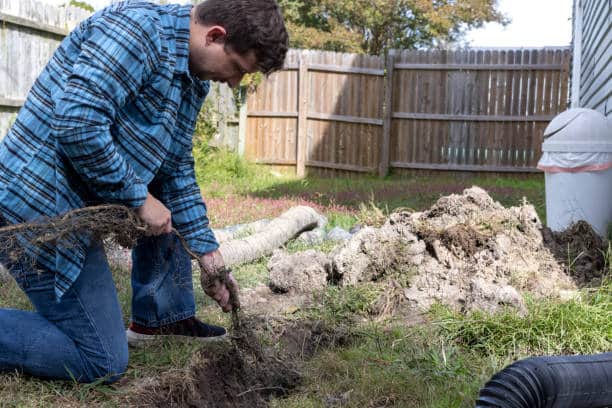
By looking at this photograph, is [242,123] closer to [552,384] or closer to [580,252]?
[580,252]

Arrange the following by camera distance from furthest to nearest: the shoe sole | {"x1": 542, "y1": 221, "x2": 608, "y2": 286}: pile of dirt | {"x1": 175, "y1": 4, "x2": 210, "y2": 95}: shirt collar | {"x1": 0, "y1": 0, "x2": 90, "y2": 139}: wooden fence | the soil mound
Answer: {"x1": 0, "y1": 0, "x2": 90, "y2": 139}: wooden fence < {"x1": 542, "y1": 221, "x2": 608, "y2": 286}: pile of dirt < the soil mound < the shoe sole < {"x1": 175, "y1": 4, "x2": 210, "y2": 95}: shirt collar

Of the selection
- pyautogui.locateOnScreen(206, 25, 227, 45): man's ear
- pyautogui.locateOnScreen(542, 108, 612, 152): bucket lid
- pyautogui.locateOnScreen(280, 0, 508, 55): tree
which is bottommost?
pyautogui.locateOnScreen(542, 108, 612, 152): bucket lid

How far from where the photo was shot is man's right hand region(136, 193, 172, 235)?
279cm

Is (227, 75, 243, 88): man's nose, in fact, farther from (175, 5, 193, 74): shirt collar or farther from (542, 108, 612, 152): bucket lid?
(542, 108, 612, 152): bucket lid

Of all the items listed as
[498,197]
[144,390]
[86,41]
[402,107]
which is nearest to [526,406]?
[144,390]

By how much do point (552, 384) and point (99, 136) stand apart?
1.82 meters

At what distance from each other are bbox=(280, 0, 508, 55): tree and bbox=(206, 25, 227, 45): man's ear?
2188 centimetres

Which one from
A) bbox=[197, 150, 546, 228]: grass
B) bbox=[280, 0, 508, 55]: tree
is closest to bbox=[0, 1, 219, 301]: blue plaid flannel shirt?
bbox=[197, 150, 546, 228]: grass

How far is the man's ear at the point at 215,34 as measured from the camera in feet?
8.77

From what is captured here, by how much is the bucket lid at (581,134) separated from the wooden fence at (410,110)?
25.6ft

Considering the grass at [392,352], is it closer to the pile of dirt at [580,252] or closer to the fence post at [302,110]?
the pile of dirt at [580,252]

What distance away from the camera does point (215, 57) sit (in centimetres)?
276

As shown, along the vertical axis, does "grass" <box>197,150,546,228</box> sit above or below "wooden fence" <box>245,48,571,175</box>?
below

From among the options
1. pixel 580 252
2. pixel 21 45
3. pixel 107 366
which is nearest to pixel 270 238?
pixel 580 252
